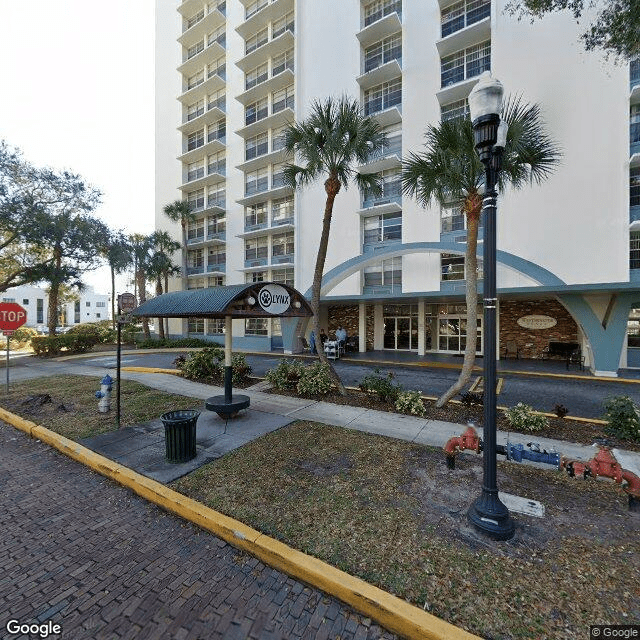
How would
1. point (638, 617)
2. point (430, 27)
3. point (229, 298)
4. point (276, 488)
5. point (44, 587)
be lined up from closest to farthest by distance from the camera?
point (638, 617)
point (44, 587)
point (276, 488)
point (229, 298)
point (430, 27)

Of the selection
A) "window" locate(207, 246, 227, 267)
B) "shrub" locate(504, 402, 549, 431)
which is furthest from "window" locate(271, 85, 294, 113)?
"shrub" locate(504, 402, 549, 431)

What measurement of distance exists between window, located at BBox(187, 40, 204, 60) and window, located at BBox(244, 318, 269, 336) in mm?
24615

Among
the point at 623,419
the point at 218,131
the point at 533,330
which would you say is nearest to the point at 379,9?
the point at 218,131

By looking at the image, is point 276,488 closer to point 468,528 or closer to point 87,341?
point 468,528

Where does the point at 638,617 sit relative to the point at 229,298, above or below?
below

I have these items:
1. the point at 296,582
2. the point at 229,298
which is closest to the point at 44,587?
the point at 296,582

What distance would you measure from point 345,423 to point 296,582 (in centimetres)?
411

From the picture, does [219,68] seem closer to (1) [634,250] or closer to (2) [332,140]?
(2) [332,140]

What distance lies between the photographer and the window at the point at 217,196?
87.0ft

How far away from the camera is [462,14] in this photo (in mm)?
16562

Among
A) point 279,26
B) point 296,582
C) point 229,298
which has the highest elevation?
point 279,26

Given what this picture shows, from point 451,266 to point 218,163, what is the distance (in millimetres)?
21604

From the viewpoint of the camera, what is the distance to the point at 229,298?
21.1ft

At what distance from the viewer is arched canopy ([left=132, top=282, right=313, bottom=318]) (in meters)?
6.59
